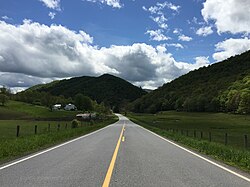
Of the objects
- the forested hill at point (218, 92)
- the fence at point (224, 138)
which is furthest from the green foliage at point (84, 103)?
the fence at point (224, 138)

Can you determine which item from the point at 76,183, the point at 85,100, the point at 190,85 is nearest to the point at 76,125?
the point at 76,183

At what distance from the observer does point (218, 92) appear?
15275 centimetres

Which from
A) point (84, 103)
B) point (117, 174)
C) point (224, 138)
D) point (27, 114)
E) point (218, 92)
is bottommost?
point (224, 138)

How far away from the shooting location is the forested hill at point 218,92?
12475cm

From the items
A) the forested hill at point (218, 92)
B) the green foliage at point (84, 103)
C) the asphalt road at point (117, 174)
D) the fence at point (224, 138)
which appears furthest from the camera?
the green foliage at point (84, 103)

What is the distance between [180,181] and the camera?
7934 mm

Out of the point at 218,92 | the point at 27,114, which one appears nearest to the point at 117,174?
the point at 27,114

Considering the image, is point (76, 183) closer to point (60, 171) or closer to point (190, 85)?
point (60, 171)

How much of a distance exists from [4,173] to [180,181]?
16.5 ft

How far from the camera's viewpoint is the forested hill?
12475 cm

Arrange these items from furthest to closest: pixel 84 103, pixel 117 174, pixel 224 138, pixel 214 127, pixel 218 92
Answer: pixel 84 103 → pixel 218 92 → pixel 214 127 → pixel 224 138 → pixel 117 174

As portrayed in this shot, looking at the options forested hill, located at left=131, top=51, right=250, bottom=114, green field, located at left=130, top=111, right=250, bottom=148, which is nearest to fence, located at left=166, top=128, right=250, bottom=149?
green field, located at left=130, top=111, right=250, bottom=148

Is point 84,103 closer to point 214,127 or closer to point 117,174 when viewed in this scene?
point 214,127

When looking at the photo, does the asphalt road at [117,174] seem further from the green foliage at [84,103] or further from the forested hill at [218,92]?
the green foliage at [84,103]
